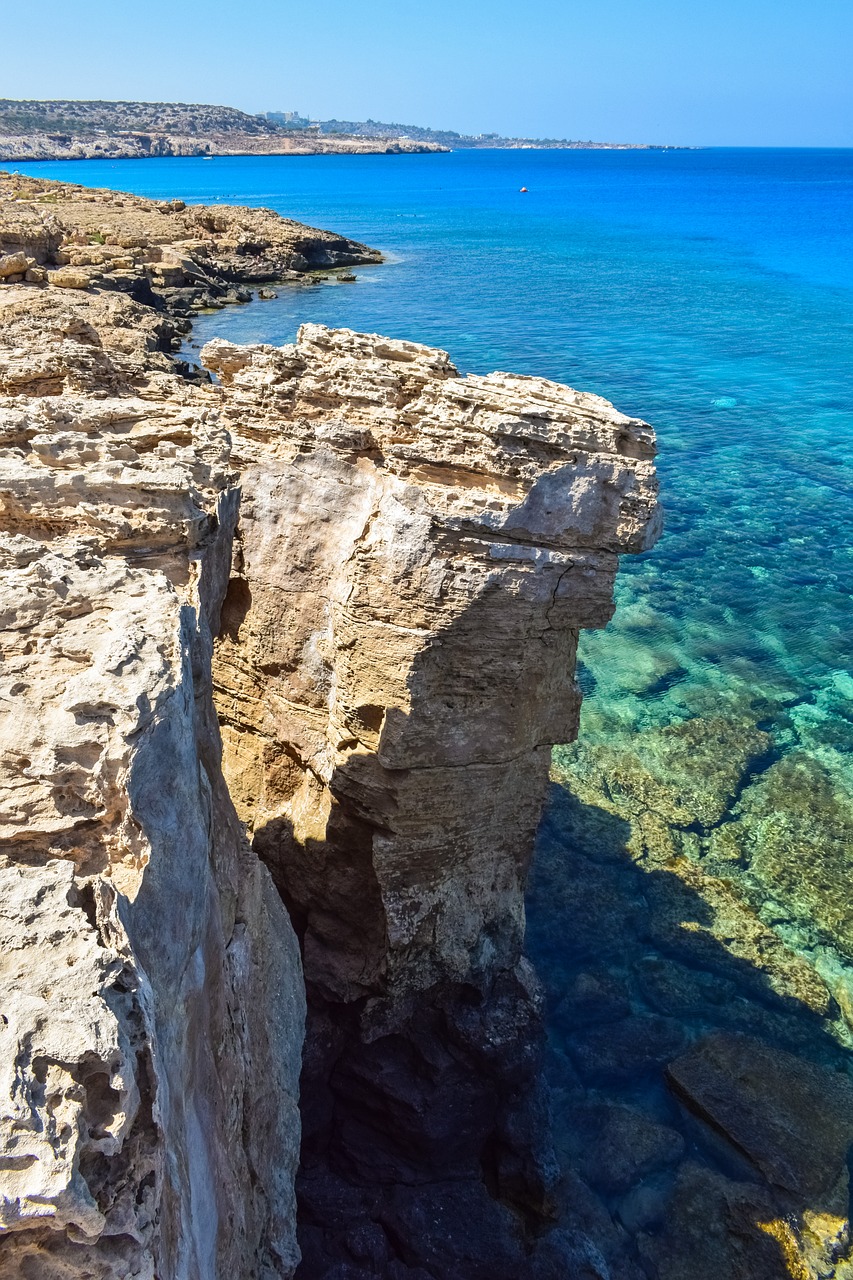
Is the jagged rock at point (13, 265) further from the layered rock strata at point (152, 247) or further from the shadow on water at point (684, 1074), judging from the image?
the shadow on water at point (684, 1074)

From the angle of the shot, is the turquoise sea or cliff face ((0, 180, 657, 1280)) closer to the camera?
cliff face ((0, 180, 657, 1280))

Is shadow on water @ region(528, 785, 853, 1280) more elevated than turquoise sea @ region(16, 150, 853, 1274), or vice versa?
turquoise sea @ region(16, 150, 853, 1274)

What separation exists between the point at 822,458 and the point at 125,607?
25814 mm

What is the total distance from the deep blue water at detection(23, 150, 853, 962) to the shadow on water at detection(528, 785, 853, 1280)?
12.6 feet

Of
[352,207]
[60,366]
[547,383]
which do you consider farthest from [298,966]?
[352,207]

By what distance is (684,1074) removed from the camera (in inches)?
377

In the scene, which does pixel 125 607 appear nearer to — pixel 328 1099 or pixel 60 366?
pixel 60 366

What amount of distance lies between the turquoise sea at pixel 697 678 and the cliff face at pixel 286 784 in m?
2.32

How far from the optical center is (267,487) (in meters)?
8.33

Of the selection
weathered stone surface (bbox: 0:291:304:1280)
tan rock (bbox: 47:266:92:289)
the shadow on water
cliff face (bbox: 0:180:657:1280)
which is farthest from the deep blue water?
weathered stone surface (bbox: 0:291:304:1280)

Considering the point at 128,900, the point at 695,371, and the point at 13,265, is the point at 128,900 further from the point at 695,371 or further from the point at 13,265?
the point at 695,371

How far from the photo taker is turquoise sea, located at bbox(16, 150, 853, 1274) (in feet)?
35.1

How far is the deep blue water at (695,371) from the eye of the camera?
1673 cm

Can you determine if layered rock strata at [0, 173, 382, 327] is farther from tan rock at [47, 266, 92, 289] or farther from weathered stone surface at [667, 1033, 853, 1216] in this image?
weathered stone surface at [667, 1033, 853, 1216]
